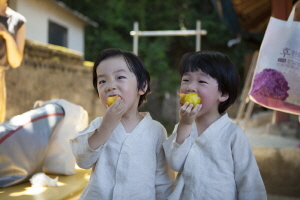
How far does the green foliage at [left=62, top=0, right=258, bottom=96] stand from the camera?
1393 centimetres

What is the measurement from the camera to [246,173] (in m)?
1.66

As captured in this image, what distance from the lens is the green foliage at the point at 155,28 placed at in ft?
45.7

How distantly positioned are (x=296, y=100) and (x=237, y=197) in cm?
90

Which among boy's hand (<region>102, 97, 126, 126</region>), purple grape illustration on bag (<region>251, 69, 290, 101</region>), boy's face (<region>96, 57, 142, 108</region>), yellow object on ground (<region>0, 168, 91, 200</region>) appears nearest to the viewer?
boy's hand (<region>102, 97, 126, 126</region>)

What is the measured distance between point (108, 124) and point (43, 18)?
8.21 meters

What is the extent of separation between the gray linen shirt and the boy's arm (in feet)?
1.06

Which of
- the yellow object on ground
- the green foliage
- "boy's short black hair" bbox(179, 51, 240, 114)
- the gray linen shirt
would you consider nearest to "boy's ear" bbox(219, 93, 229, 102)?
"boy's short black hair" bbox(179, 51, 240, 114)

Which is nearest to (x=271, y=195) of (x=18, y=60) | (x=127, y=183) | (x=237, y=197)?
(x=237, y=197)

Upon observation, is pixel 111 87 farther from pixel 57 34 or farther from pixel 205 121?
pixel 57 34

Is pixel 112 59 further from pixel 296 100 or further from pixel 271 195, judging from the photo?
pixel 271 195

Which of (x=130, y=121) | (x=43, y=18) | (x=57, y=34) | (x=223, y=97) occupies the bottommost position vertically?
(x=130, y=121)

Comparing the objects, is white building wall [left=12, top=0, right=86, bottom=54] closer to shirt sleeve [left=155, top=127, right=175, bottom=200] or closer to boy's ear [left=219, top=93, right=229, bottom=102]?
shirt sleeve [left=155, top=127, right=175, bottom=200]

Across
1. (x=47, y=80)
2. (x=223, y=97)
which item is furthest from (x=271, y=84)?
(x=47, y=80)

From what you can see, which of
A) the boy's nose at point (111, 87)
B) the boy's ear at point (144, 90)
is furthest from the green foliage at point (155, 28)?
the boy's nose at point (111, 87)
